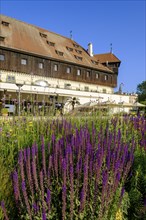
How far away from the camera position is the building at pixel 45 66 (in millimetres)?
28952

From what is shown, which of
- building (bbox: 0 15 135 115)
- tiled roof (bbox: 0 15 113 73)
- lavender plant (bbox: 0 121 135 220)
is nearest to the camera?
lavender plant (bbox: 0 121 135 220)

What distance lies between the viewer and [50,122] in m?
4.93

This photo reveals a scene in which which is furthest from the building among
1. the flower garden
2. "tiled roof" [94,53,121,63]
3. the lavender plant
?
the lavender plant

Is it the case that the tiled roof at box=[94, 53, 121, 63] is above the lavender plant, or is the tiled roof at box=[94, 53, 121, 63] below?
above

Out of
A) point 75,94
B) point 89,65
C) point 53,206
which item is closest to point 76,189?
point 53,206

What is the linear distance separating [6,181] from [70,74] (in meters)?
35.8

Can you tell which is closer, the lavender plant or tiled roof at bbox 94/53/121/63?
the lavender plant

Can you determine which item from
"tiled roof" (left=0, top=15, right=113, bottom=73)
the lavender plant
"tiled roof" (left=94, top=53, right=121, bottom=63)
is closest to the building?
"tiled roof" (left=0, top=15, right=113, bottom=73)

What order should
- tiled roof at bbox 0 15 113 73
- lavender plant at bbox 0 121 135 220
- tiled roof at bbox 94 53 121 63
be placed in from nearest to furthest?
lavender plant at bbox 0 121 135 220 → tiled roof at bbox 0 15 113 73 → tiled roof at bbox 94 53 121 63

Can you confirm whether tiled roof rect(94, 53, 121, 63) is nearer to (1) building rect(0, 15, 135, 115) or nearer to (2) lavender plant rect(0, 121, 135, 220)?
(1) building rect(0, 15, 135, 115)

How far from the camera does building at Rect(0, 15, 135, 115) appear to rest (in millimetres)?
28952

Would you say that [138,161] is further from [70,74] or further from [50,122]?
[70,74]

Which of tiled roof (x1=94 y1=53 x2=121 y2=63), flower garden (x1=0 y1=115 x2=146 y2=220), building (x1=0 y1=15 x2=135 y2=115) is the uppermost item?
tiled roof (x1=94 y1=53 x2=121 y2=63)

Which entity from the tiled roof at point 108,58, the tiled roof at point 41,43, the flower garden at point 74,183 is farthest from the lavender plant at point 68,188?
the tiled roof at point 108,58
